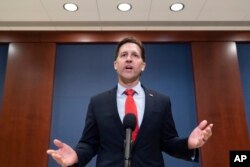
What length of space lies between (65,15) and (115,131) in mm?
2691

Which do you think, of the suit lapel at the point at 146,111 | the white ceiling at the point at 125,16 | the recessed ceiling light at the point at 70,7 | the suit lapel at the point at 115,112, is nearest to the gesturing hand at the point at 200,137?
the suit lapel at the point at 146,111

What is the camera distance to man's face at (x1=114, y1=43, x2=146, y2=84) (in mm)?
1535

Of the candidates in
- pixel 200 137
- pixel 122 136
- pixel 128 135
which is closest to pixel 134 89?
pixel 122 136

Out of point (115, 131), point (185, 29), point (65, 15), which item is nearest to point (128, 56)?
point (115, 131)

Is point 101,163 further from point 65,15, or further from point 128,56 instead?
point 65,15

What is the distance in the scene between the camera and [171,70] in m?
3.96

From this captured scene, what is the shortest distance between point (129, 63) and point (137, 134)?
1.37 ft

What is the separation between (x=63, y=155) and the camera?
1.28m

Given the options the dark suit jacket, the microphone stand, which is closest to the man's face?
the dark suit jacket

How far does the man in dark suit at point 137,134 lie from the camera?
136cm

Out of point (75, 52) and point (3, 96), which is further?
point (75, 52)

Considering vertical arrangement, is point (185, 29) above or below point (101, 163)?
above

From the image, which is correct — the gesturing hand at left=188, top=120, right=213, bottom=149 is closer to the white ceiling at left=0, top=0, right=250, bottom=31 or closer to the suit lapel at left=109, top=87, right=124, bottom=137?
the suit lapel at left=109, top=87, right=124, bottom=137

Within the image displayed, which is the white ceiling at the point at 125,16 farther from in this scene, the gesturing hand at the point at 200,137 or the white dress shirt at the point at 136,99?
the gesturing hand at the point at 200,137
